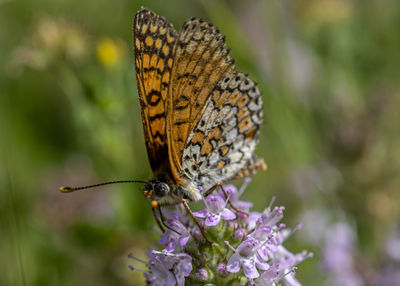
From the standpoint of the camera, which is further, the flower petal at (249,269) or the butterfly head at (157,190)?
the butterfly head at (157,190)

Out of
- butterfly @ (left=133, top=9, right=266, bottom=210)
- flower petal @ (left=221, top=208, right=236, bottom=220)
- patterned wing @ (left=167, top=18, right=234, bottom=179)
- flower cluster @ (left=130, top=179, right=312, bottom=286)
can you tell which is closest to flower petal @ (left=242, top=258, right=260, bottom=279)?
flower cluster @ (left=130, top=179, right=312, bottom=286)

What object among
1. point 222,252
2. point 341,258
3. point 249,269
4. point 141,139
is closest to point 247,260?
point 249,269

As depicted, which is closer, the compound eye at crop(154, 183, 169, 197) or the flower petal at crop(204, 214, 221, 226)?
the flower petal at crop(204, 214, 221, 226)

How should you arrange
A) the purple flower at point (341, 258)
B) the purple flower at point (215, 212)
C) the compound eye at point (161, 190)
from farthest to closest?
1. the purple flower at point (341, 258)
2. the compound eye at point (161, 190)
3. the purple flower at point (215, 212)

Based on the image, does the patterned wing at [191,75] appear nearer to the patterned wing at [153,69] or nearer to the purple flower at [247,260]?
the patterned wing at [153,69]

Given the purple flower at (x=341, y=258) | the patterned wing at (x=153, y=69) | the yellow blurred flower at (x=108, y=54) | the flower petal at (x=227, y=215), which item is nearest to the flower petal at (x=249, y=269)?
the flower petal at (x=227, y=215)

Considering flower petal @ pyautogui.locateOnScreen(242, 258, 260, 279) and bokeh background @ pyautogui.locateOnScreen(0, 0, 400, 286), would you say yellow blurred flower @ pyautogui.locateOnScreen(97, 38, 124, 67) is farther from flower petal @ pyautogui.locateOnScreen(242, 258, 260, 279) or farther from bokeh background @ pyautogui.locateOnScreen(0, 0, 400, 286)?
flower petal @ pyautogui.locateOnScreen(242, 258, 260, 279)
